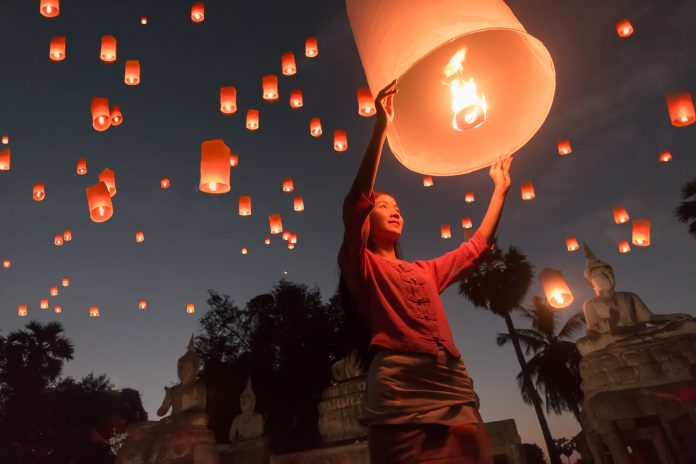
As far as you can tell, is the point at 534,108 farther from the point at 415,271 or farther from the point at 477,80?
the point at 415,271

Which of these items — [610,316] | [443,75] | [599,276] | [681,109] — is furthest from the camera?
[681,109]

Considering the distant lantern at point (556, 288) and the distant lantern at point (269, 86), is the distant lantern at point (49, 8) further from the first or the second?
the distant lantern at point (556, 288)

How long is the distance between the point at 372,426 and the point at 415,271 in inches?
30.0

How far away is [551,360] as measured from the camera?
29.1 m

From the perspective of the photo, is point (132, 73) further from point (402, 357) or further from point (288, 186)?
point (402, 357)

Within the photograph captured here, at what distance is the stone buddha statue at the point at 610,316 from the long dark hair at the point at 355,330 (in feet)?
22.6

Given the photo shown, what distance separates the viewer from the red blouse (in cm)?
173

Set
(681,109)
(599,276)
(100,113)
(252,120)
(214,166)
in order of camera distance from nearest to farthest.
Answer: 1. (214,166)
2. (599,276)
3. (681,109)
4. (100,113)
5. (252,120)

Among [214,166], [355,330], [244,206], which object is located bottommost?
[355,330]

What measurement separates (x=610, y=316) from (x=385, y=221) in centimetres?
739

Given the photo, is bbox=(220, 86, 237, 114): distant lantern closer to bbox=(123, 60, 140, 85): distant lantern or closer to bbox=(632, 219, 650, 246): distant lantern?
bbox=(123, 60, 140, 85): distant lantern

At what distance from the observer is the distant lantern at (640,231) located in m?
11.9

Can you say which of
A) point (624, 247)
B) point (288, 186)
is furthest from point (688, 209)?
point (288, 186)

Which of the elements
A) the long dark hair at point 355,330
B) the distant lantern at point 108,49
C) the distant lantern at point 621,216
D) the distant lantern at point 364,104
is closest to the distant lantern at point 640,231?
the distant lantern at point 621,216
